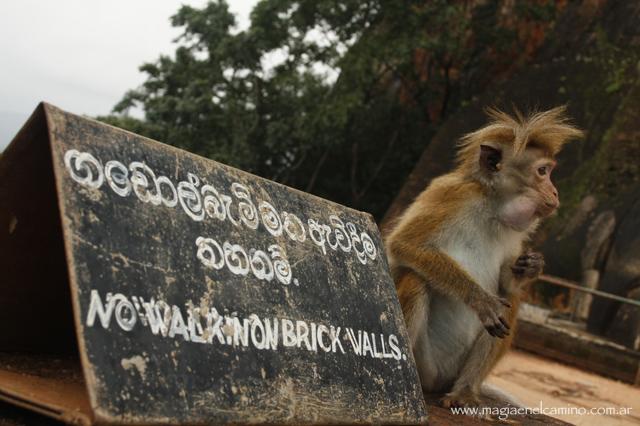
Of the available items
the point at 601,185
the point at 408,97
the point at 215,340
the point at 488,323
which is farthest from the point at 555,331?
the point at 408,97

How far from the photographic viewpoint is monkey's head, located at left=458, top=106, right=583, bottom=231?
3475mm

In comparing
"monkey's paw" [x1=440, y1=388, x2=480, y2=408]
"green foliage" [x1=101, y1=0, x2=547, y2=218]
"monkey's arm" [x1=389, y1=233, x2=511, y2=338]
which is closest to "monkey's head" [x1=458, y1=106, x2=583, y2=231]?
"monkey's arm" [x1=389, y1=233, x2=511, y2=338]

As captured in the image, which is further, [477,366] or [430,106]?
[430,106]

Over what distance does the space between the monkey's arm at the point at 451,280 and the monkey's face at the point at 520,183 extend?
41 cm

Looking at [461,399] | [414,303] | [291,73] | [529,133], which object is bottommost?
[461,399]

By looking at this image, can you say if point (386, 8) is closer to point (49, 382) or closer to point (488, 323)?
point (488, 323)

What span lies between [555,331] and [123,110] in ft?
38.3

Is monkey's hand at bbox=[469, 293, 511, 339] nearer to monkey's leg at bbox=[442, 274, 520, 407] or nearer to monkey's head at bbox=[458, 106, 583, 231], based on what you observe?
monkey's leg at bbox=[442, 274, 520, 407]

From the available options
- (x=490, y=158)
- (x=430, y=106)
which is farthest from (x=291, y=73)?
(x=490, y=158)

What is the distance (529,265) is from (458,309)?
16.7 inches

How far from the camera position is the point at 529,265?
3521mm

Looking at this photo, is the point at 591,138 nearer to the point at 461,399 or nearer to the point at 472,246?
the point at 472,246

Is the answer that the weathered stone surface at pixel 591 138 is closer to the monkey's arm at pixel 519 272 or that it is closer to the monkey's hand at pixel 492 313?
the monkey's arm at pixel 519 272

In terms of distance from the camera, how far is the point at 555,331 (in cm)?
857
